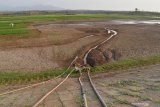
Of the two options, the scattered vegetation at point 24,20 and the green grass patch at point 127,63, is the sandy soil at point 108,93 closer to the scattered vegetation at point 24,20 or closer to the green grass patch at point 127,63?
the green grass patch at point 127,63

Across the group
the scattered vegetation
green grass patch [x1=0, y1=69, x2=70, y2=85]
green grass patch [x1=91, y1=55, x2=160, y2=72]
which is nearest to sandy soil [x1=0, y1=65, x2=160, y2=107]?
green grass patch [x1=0, y1=69, x2=70, y2=85]

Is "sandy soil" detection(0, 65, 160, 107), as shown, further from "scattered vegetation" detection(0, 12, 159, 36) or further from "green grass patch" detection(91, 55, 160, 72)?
"scattered vegetation" detection(0, 12, 159, 36)

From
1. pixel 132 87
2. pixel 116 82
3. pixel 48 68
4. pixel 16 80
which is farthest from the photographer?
pixel 48 68

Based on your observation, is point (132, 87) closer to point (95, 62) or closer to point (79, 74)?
point (79, 74)

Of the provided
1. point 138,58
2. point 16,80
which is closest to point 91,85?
point 16,80

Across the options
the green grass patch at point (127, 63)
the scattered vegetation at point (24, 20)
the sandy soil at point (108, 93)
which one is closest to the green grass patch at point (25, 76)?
the sandy soil at point (108, 93)

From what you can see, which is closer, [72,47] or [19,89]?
[19,89]

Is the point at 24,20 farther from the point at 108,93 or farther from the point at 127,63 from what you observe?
the point at 108,93

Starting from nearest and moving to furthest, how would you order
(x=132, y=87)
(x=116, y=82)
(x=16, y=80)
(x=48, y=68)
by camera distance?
(x=132, y=87) → (x=116, y=82) → (x=16, y=80) → (x=48, y=68)
